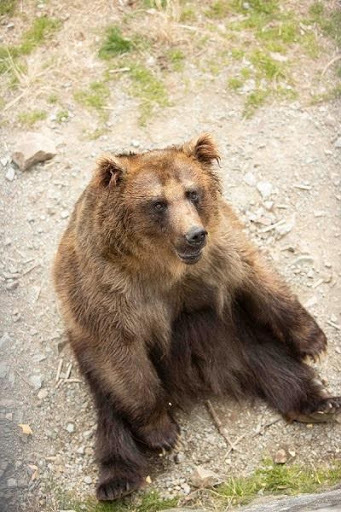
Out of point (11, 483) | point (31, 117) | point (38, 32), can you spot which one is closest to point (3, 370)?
point (11, 483)

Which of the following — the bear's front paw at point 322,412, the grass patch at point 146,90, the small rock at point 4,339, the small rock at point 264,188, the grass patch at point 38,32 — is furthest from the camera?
the grass patch at point 38,32

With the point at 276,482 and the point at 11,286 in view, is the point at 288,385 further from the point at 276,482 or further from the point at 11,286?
the point at 11,286

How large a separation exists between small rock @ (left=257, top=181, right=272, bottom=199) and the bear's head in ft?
4.81

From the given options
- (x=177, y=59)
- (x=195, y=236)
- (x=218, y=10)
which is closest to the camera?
(x=195, y=236)

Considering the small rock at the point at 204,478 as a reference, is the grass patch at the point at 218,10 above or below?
above

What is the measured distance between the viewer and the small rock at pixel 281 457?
4.68m

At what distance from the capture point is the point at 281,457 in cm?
469

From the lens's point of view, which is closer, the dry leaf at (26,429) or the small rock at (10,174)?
the dry leaf at (26,429)

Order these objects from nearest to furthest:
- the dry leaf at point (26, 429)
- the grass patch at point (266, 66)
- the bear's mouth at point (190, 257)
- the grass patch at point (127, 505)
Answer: the bear's mouth at point (190, 257) < the grass patch at point (127, 505) < the dry leaf at point (26, 429) < the grass patch at point (266, 66)

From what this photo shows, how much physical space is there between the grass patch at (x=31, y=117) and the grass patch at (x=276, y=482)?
9.94 ft

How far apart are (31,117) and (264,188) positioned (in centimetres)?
179

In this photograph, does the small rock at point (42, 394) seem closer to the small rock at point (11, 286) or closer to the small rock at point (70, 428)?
the small rock at point (70, 428)

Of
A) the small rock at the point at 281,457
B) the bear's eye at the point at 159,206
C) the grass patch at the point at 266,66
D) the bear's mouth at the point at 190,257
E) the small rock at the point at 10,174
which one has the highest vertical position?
the bear's eye at the point at 159,206

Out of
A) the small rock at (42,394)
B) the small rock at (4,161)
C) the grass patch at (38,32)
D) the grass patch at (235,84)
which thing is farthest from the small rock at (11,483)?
the grass patch at (38,32)
